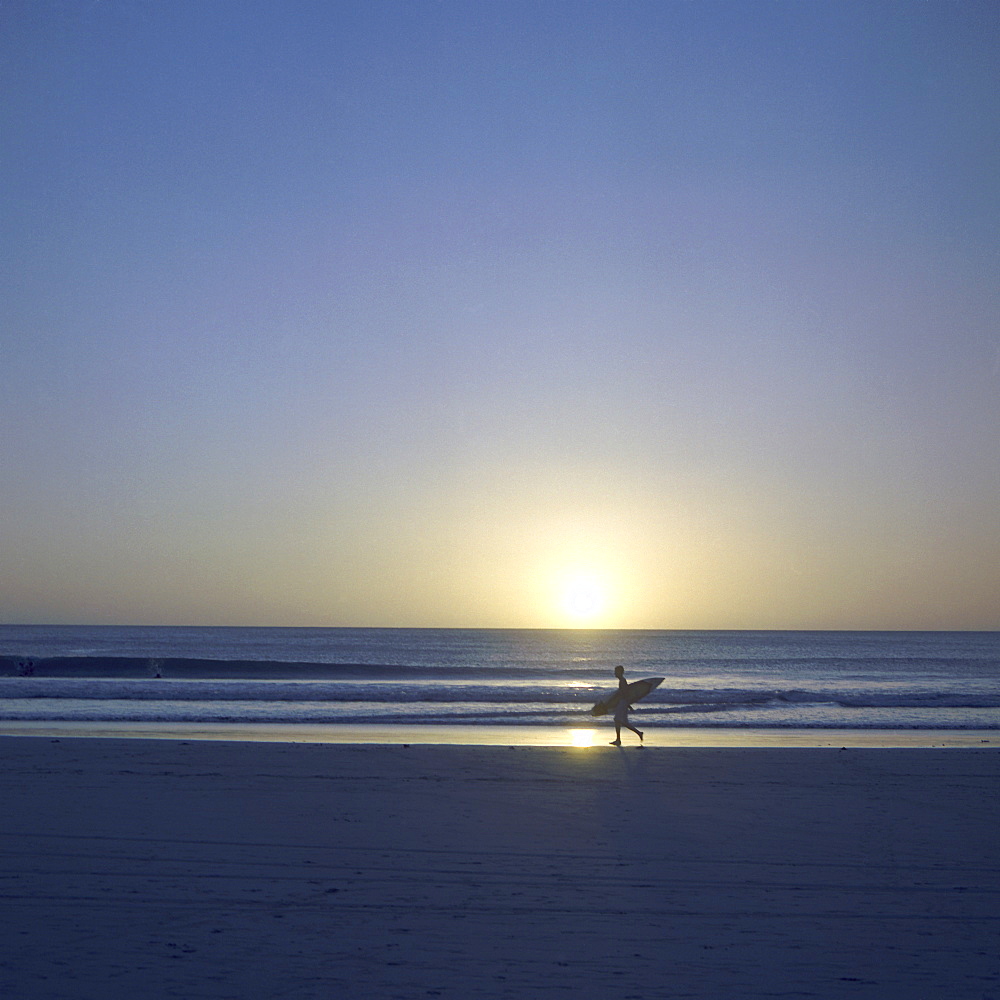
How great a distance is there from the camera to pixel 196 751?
14.7 m

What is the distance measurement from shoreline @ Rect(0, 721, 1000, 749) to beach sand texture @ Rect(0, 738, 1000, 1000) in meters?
4.20

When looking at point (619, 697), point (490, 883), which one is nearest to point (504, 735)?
point (619, 697)

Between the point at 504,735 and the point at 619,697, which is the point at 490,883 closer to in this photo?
the point at 619,697

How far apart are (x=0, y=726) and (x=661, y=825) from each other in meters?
16.3

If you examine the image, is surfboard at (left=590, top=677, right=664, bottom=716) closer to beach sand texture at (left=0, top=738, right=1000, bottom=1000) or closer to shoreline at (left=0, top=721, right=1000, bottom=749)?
shoreline at (left=0, top=721, right=1000, bottom=749)

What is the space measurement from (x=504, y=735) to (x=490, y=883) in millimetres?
11945

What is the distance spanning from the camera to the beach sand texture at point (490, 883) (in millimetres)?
5613

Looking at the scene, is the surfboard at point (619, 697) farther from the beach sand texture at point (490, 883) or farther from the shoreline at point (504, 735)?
the beach sand texture at point (490, 883)

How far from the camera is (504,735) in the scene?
19391 mm

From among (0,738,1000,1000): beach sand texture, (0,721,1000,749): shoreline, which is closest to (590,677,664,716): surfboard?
(0,721,1000,749): shoreline

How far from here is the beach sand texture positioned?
561 cm

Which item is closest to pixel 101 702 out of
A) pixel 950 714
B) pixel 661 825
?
pixel 661 825

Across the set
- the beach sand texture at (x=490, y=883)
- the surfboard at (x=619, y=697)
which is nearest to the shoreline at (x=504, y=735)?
the surfboard at (x=619, y=697)

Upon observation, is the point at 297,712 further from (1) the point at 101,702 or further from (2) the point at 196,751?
(2) the point at 196,751
